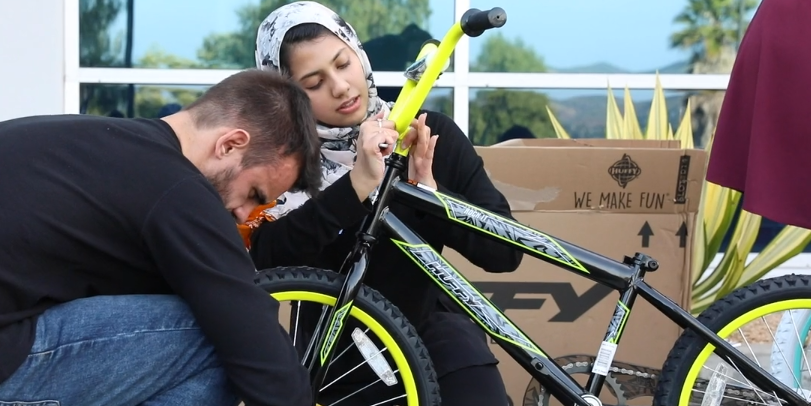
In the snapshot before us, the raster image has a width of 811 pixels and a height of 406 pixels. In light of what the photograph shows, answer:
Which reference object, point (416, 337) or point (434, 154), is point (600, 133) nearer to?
point (434, 154)

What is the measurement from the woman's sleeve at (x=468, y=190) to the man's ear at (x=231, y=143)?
1.80 ft

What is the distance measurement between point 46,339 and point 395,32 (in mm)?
2584

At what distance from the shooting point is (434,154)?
2.03 m

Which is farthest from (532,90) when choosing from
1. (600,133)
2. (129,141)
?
(129,141)

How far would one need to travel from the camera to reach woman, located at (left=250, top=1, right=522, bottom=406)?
1856 mm

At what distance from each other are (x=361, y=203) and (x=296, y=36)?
0.39 m

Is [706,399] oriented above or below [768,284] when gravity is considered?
below

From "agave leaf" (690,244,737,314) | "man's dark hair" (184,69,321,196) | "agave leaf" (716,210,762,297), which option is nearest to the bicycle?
"man's dark hair" (184,69,321,196)

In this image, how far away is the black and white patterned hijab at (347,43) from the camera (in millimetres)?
1946

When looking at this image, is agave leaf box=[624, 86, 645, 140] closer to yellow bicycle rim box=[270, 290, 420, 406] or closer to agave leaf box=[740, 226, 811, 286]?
agave leaf box=[740, 226, 811, 286]

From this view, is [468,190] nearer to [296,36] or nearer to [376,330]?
[376,330]

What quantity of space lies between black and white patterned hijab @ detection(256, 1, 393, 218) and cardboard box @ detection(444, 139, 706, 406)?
502 mm

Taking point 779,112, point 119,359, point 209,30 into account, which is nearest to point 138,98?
point 209,30

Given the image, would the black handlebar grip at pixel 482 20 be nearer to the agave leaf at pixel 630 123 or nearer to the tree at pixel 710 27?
the agave leaf at pixel 630 123
